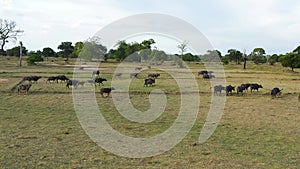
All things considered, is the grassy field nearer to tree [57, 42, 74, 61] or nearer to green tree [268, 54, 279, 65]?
green tree [268, 54, 279, 65]

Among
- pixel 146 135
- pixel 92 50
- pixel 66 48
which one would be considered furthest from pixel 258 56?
pixel 146 135

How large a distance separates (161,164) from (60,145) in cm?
343

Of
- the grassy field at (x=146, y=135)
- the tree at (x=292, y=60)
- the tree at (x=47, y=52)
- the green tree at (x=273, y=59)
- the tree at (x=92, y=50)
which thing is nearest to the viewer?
the grassy field at (x=146, y=135)

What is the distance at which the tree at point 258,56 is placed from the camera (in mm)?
82769

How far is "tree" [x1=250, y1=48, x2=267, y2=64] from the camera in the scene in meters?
82.8

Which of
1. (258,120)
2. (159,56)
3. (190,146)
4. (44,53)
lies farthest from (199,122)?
(44,53)

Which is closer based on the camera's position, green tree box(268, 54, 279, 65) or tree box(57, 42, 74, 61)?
green tree box(268, 54, 279, 65)

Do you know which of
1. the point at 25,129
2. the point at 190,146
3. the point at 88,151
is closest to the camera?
the point at 88,151

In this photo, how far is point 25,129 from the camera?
11.8 m

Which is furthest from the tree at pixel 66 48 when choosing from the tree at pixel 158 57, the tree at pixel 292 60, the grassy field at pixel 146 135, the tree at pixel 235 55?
the grassy field at pixel 146 135

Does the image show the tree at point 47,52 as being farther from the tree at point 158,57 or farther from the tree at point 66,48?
the tree at point 158,57

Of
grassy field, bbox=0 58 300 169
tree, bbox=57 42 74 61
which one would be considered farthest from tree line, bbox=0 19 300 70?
grassy field, bbox=0 58 300 169

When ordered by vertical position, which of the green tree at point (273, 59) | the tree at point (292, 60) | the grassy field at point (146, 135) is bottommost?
the grassy field at point (146, 135)

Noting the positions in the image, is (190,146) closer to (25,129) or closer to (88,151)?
(88,151)
